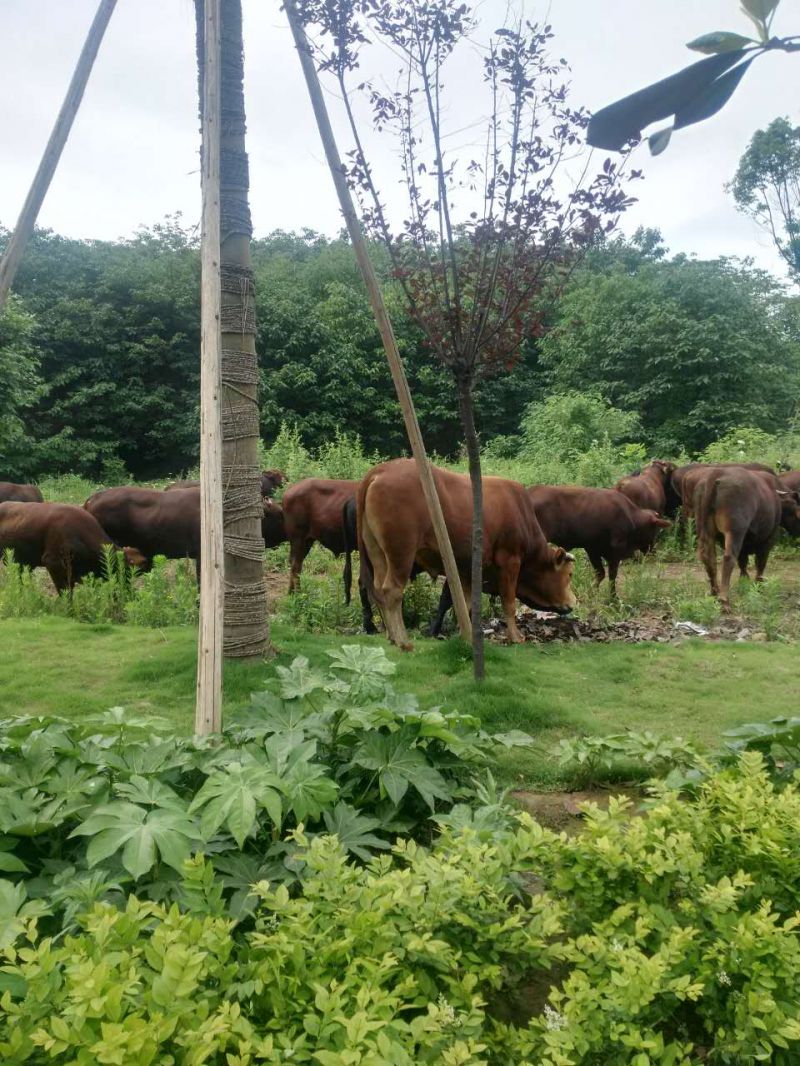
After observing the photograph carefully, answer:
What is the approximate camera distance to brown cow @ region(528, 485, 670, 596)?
959 cm

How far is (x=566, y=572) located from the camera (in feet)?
26.0

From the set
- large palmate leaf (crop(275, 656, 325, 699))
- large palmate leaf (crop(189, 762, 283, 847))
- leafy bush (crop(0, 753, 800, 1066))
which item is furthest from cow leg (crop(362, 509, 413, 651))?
leafy bush (crop(0, 753, 800, 1066))

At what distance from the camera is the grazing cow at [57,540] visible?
8.96 metres

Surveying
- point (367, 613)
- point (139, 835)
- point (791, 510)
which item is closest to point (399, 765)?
point (139, 835)

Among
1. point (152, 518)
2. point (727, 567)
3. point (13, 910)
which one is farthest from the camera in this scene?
point (152, 518)

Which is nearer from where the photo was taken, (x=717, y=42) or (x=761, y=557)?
(x=717, y=42)

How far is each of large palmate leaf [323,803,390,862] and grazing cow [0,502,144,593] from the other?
22.8 ft

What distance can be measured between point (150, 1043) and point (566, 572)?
686 cm

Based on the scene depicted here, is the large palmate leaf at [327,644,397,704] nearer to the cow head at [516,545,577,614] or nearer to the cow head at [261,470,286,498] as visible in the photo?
the cow head at [516,545,577,614]

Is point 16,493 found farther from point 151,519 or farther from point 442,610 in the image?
point 442,610

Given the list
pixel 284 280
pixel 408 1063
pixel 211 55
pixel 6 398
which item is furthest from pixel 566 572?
pixel 284 280

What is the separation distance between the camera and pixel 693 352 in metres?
31.5

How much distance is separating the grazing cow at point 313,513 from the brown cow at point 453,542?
2471mm

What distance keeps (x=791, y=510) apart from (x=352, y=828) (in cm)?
1091
